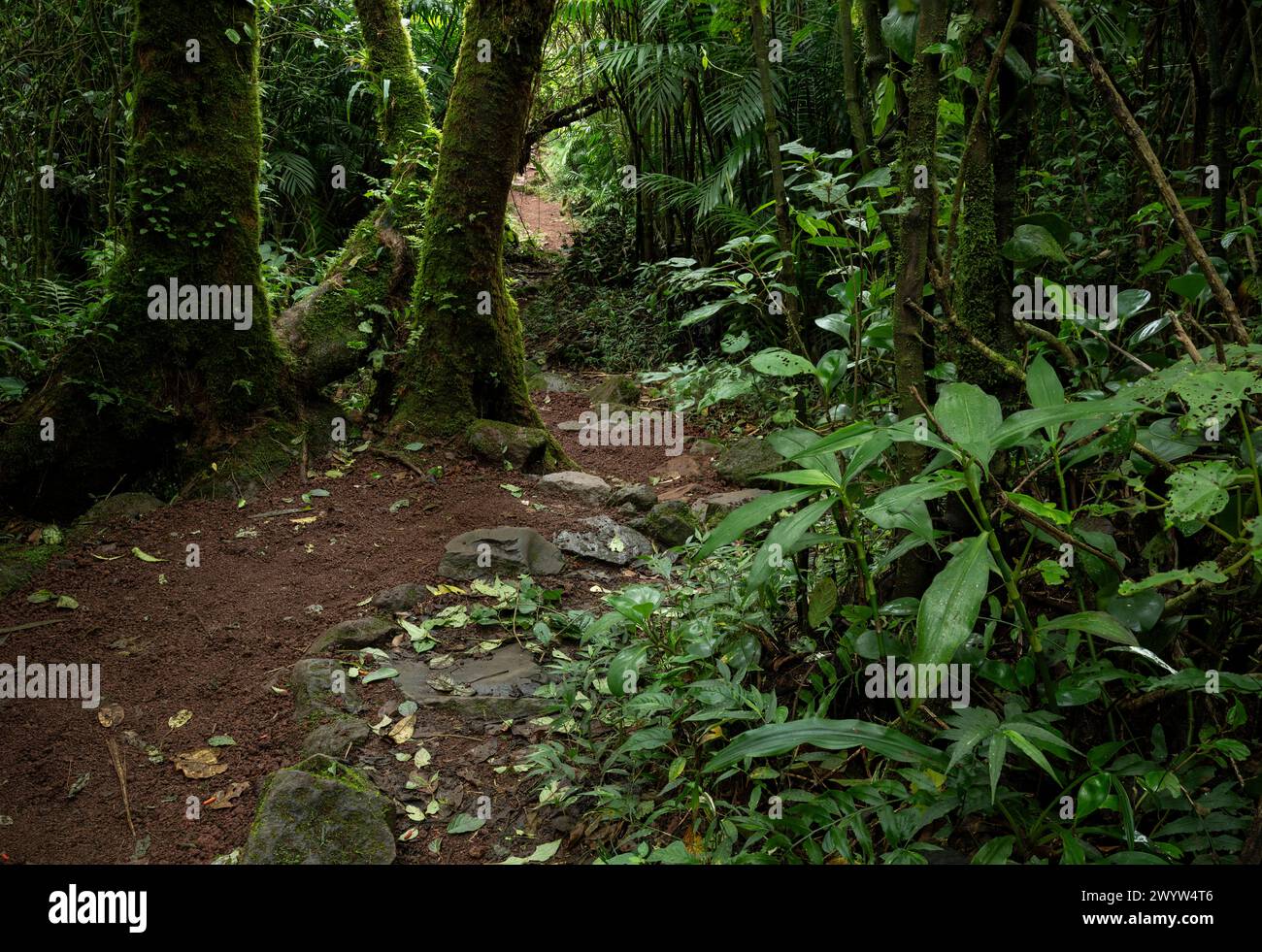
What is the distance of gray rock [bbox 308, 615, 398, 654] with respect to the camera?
2859mm

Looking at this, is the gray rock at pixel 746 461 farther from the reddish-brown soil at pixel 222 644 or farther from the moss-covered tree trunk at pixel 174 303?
the moss-covered tree trunk at pixel 174 303

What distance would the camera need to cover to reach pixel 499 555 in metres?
3.41

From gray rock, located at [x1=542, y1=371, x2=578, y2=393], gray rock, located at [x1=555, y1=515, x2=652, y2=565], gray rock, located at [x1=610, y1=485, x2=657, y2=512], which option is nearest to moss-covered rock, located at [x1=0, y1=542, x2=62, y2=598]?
gray rock, located at [x1=555, y1=515, x2=652, y2=565]

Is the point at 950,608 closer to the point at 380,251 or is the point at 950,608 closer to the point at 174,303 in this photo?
the point at 174,303

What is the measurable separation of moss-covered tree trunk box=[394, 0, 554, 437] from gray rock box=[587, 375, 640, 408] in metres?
1.88

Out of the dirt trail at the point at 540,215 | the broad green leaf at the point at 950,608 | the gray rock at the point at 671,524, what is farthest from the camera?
the dirt trail at the point at 540,215

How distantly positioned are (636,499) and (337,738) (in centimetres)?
206

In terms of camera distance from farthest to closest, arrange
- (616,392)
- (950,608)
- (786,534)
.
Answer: (616,392) < (786,534) < (950,608)

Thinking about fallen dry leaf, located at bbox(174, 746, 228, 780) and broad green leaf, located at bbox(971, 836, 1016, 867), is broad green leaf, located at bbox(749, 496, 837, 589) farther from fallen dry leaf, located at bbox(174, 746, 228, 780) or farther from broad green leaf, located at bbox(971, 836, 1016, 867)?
fallen dry leaf, located at bbox(174, 746, 228, 780)

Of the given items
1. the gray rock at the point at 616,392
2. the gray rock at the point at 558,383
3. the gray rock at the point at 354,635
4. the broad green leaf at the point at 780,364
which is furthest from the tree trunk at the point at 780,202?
the gray rock at the point at 558,383

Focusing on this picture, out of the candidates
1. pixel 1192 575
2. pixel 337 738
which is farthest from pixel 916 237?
pixel 337 738

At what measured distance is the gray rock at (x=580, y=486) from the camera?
13.8ft

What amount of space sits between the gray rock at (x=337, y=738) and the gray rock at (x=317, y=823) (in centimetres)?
17

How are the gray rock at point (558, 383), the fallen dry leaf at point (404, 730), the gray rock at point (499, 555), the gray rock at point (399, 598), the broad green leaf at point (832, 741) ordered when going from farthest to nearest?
the gray rock at point (558, 383) → the gray rock at point (499, 555) → the gray rock at point (399, 598) → the fallen dry leaf at point (404, 730) → the broad green leaf at point (832, 741)
